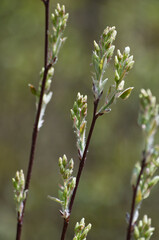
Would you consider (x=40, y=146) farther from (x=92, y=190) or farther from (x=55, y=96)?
(x=92, y=190)

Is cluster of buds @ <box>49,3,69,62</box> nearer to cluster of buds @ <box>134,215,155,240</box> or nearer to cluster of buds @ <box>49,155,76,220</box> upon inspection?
cluster of buds @ <box>49,155,76,220</box>

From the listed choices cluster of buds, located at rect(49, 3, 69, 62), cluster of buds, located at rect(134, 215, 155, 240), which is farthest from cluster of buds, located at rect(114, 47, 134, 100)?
cluster of buds, located at rect(134, 215, 155, 240)

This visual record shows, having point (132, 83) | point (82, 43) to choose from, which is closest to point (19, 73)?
point (82, 43)

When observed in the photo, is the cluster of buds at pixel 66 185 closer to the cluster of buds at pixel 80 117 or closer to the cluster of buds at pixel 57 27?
the cluster of buds at pixel 80 117

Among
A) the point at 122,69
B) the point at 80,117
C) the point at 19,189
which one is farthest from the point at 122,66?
the point at 19,189

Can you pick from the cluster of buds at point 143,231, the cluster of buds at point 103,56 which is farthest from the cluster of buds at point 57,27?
the cluster of buds at point 143,231
